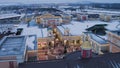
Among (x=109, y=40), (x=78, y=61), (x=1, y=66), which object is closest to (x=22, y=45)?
(x=1, y=66)

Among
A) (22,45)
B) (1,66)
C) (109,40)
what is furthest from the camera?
(109,40)

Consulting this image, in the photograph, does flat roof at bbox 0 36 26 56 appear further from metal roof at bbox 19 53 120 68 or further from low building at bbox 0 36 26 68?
metal roof at bbox 19 53 120 68

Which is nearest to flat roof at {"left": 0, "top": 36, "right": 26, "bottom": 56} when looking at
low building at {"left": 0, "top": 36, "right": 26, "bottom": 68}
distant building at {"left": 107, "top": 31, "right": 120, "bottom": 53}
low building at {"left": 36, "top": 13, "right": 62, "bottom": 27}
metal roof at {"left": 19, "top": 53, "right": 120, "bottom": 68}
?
low building at {"left": 0, "top": 36, "right": 26, "bottom": 68}

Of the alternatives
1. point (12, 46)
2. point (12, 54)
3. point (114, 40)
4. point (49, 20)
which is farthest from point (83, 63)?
point (49, 20)

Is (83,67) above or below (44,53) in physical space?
above

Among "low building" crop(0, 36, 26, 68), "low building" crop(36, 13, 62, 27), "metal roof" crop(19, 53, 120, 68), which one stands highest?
"low building" crop(0, 36, 26, 68)

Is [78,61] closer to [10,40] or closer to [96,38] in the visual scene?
[10,40]

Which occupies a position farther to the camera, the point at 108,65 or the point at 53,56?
the point at 53,56
